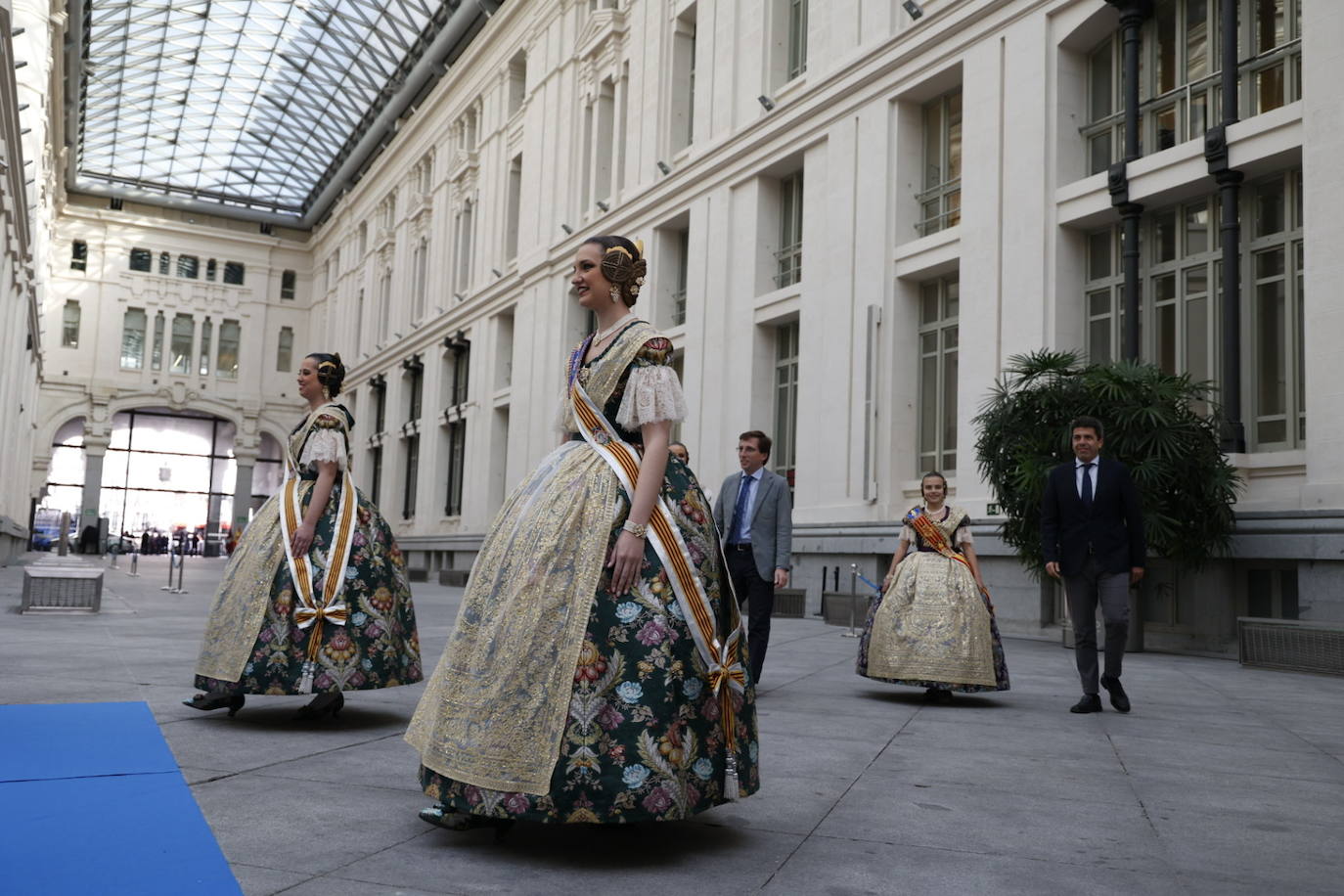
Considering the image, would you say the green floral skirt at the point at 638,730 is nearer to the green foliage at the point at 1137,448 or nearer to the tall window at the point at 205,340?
the green foliage at the point at 1137,448

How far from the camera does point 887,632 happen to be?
297 inches

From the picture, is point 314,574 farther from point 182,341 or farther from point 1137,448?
point 182,341

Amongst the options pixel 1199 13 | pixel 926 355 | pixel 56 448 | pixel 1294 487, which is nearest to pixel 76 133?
pixel 56 448

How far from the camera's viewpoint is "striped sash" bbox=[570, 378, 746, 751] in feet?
11.4

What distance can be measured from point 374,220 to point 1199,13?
36133mm

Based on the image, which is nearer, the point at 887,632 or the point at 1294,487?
the point at 887,632

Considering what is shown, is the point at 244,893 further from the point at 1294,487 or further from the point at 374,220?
the point at 374,220

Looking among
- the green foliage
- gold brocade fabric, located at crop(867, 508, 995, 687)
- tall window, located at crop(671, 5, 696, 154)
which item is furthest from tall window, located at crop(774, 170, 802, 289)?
gold brocade fabric, located at crop(867, 508, 995, 687)

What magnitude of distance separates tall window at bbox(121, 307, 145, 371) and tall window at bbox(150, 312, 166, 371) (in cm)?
47

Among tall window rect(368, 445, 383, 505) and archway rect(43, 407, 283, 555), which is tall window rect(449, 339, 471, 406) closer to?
tall window rect(368, 445, 383, 505)

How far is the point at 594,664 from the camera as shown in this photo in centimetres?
332

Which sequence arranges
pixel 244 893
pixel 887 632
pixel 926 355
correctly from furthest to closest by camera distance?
pixel 926 355 → pixel 887 632 → pixel 244 893

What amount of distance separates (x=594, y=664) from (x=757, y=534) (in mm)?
4420

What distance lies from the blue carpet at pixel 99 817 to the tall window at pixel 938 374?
12.6 metres
